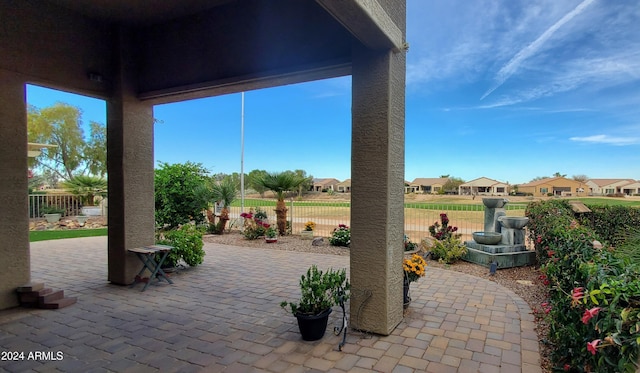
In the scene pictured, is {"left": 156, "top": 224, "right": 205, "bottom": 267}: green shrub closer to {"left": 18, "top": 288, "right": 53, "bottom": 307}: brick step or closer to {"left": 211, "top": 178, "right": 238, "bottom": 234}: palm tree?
{"left": 18, "top": 288, "right": 53, "bottom": 307}: brick step

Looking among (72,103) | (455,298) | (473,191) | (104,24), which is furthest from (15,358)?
(473,191)

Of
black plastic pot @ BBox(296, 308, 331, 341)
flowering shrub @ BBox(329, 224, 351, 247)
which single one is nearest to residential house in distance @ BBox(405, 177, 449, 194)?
flowering shrub @ BBox(329, 224, 351, 247)

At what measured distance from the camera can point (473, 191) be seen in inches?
1362

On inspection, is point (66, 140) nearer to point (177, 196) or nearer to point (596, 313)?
point (177, 196)

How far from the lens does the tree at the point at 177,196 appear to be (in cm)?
1086

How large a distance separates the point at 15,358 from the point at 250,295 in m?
2.45

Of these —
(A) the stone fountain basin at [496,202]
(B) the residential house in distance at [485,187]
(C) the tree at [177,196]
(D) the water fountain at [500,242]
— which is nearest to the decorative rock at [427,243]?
(D) the water fountain at [500,242]

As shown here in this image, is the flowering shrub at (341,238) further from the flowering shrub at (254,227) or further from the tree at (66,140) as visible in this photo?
the tree at (66,140)

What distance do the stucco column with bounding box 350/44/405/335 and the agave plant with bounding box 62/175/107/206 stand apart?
15.7 meters

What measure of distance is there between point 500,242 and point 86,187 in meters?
16.8

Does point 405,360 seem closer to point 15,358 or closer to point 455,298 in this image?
point 455,298

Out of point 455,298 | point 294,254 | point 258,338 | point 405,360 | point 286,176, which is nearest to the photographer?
point 405,360

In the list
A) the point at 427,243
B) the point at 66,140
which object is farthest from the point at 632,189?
the point at 66,140

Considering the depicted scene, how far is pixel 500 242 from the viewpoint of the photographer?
635 centimetres
